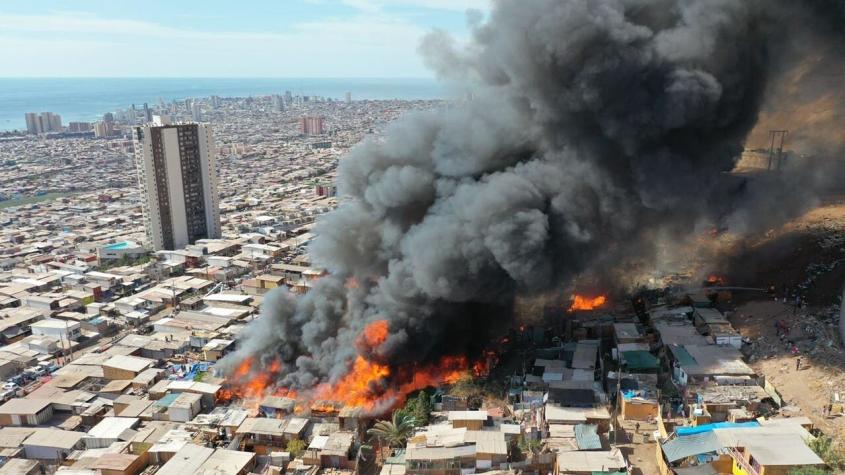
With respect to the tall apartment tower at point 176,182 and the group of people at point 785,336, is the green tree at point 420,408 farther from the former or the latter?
the tall apartment tower at point 176,182

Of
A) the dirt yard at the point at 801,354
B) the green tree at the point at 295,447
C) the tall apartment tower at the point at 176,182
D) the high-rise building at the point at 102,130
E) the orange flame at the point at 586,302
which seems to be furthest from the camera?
the high-rise building at the point at 102,130

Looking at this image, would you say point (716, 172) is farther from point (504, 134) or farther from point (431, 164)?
point (431, 164)

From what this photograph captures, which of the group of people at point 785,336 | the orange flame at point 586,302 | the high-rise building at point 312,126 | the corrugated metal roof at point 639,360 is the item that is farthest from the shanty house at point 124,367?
the high-rise building at point 312,126

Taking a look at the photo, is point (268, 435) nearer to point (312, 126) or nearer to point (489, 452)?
point (489, 452)

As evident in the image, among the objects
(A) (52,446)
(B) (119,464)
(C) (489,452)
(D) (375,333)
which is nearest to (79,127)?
(A) (52,446)

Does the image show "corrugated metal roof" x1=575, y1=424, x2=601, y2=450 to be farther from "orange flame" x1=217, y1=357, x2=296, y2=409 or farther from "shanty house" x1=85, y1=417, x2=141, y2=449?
"shanty house" x1=85, y1=417, x2=141, y2=449

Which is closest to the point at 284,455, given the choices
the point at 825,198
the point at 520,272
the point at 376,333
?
the point at 376,333
